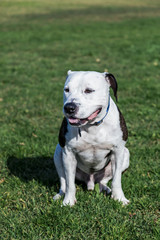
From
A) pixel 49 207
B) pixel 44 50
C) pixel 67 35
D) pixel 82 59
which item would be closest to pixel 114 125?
pixel 49 207

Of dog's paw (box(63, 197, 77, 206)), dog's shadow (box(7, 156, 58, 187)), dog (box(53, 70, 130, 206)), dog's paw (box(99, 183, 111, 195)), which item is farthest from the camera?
dog's shadow (box(7, 156, 58, 187))

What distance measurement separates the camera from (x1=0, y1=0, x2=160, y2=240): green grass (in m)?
3.19

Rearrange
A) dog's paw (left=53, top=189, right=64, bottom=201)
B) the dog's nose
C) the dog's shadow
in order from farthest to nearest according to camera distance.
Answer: the dog's shadow < dog's paw (left=53, top=189, right=64, bottom=201) < the dog's nose

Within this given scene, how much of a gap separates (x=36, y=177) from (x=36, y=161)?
17.6 inches

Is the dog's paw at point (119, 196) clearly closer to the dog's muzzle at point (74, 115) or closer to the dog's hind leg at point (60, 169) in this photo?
the dog's hind leg at point (60, 169)

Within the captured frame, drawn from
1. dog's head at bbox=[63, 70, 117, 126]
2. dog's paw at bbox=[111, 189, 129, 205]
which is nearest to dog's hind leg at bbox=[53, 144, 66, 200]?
dog's paw at bbox=[111, 189, 129, 205]

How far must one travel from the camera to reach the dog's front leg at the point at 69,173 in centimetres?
350

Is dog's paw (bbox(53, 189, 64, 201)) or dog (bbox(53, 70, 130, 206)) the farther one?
dog's paw (bbox(53, 189, 64, 201))

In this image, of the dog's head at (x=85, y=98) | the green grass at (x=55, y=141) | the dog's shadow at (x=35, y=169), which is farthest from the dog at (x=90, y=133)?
the dog's shadow at (x=35, y=169)

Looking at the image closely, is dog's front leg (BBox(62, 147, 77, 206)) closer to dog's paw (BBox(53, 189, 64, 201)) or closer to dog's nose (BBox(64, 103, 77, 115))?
dog's paw (BBox(53, 189, 64, 201))

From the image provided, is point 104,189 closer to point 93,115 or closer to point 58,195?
point 58,195

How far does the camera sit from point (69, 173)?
3.52 metres

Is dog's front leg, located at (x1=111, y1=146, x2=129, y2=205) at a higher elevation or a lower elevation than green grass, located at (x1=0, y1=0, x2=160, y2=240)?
higher

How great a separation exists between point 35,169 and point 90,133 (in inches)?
55.3
